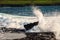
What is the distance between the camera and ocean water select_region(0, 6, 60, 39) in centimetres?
280

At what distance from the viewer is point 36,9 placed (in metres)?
2.81

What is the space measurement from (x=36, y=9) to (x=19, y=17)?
0.17 metres

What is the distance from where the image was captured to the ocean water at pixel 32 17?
2801mm

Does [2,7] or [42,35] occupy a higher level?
[2,7]

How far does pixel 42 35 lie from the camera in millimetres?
2814

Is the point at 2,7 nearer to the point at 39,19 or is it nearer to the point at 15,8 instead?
the point at 15,8

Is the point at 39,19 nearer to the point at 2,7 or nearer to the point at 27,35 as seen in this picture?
the point at 27,35

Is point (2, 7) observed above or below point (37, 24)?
above

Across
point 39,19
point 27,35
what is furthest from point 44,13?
point 27,35

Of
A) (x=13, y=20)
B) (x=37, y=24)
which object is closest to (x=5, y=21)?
(x=13, y=20)

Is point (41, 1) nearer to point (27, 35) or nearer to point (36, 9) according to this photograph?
point (36, 9)

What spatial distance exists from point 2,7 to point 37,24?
13.8 inches

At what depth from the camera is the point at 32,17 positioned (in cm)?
280

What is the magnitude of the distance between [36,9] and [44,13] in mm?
81
